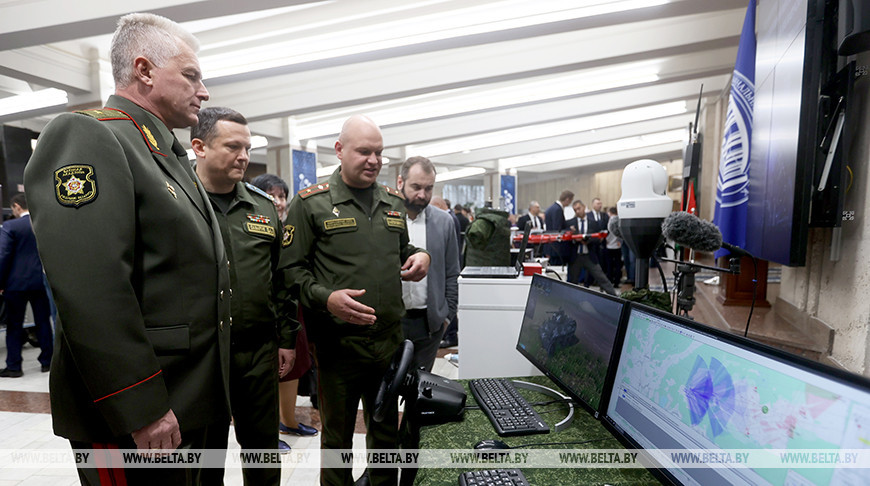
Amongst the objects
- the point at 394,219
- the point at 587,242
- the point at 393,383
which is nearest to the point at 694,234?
the point at 393,383

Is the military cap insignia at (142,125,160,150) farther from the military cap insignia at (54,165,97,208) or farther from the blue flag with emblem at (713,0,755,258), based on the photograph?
the blue flag with emblem at (713,0,755,258)

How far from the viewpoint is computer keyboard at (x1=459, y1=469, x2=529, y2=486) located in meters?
0.95

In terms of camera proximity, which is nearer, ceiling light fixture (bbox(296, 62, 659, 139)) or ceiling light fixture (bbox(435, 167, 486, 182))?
ceiling light fixture (bbox(296, 62, 659, 139))

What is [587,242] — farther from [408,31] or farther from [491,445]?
[491,445]

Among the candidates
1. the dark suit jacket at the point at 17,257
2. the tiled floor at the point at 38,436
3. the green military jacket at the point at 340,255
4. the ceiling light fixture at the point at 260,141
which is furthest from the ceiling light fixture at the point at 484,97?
the green military jacket at the point at 340,255

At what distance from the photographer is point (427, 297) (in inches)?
89.5

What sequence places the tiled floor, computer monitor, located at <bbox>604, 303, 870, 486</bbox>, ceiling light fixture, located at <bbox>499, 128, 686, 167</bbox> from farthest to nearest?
ceiling light fixture, located at <bbox>499, 128, 686, 167</bbox> → the tiled floor → computer monitor, located at <bbox>604, 303, 870, 486</bbox>

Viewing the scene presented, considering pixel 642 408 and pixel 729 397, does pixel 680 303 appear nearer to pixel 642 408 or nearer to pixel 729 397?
pixel 642 408

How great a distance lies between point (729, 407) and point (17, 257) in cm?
530

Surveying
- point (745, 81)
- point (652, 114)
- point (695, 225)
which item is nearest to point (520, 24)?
point (745, 81)

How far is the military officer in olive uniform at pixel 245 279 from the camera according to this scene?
1.62 meters

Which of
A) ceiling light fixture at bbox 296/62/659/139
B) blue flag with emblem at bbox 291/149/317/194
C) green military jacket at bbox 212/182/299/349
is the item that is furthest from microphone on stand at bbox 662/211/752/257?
blue flag with emblem at bbox 291/149/317/194

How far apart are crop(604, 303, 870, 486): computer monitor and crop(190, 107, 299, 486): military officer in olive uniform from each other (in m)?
1.23

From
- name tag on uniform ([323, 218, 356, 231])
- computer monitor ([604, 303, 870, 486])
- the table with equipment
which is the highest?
name tag on uniform ([323, 218, 356, 231])
